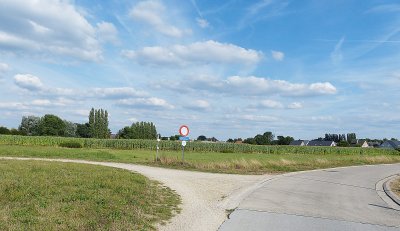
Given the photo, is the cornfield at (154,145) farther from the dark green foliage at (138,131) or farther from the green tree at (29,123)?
the green tree at (29,123)

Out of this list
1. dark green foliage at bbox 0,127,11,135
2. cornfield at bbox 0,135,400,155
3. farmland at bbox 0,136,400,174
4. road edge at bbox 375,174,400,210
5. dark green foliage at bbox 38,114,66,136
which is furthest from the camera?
dark green foliage at bbox 38,114,66,136

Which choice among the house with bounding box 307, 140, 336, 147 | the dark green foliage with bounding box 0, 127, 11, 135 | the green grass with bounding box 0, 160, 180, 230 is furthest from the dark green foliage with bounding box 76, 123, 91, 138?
the green grass with bounding box 0, 160, 180, 230

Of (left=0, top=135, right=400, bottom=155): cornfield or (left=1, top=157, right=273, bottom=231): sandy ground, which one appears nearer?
(left=1, top=157, right=273, bottom=231): sandy ground

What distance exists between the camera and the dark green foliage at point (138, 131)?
120150 millimetres

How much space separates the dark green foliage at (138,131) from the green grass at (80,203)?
10757 centimetres

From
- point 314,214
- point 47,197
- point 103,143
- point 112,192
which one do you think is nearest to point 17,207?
point 47,197

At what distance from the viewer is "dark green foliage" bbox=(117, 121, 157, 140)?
120 m

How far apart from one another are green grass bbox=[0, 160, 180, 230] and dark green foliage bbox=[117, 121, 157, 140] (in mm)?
107572

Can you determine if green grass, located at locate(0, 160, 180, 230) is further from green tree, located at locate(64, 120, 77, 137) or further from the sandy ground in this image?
green tree, located at locate(64, 120, 77, 137)

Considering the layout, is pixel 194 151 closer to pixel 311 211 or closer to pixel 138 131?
pixel 311 211

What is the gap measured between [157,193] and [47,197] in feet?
10.6

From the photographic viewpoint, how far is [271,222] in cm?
827

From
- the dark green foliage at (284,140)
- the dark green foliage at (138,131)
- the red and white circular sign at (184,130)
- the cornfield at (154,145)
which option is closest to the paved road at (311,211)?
the red and white circular sign at (184,130)

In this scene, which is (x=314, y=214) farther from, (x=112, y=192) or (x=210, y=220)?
(x=112, y=192)
